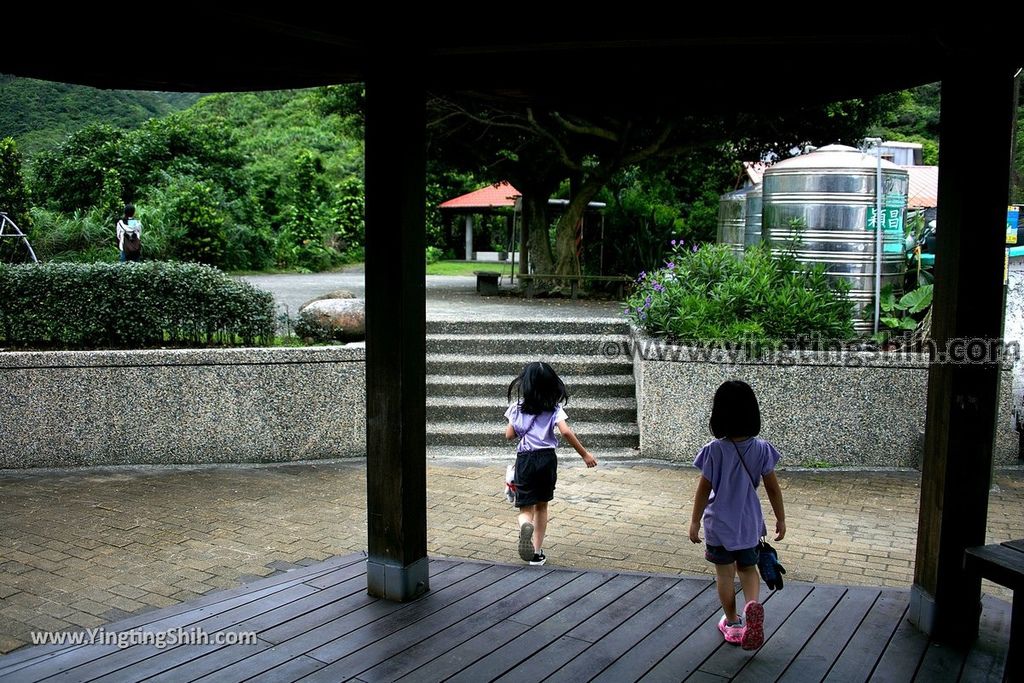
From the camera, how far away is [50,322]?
25.6 ft

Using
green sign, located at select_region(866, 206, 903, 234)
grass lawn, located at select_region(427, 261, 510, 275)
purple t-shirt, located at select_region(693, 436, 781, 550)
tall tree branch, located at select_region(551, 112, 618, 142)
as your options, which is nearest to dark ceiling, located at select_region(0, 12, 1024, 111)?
purple t-shirt, located at select_region(693, 436, 781, 550)

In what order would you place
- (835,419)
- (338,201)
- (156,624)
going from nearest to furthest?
(156,624)
(835,419)
(338,201)

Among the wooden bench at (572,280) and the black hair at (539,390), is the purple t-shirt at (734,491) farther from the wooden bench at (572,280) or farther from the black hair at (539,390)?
the wooden bench at (572,280)

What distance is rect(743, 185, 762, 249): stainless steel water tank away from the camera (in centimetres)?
1261

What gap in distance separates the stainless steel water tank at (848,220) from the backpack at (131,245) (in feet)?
32.9

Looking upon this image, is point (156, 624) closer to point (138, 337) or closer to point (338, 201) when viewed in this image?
point (138, 337)

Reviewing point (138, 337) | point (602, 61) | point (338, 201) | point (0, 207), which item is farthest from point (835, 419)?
point (338, 201)

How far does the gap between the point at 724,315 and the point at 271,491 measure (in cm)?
449

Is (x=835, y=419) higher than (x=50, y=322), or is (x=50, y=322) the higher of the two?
(x=50, y=322)

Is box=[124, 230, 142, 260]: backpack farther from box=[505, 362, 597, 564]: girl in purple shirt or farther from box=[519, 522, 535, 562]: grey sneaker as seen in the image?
box=[519, 522, 535, 562]: grey sneaker

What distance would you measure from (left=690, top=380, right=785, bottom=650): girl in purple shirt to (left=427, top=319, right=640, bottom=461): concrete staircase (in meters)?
4.15

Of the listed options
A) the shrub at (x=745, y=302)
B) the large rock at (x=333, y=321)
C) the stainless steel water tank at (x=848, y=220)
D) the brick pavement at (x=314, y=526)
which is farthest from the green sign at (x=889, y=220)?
the large rock at (x=333, y=321)

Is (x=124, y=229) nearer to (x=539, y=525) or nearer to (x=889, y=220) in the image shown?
(x=539, y=525)

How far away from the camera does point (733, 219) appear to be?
14.6 meters
